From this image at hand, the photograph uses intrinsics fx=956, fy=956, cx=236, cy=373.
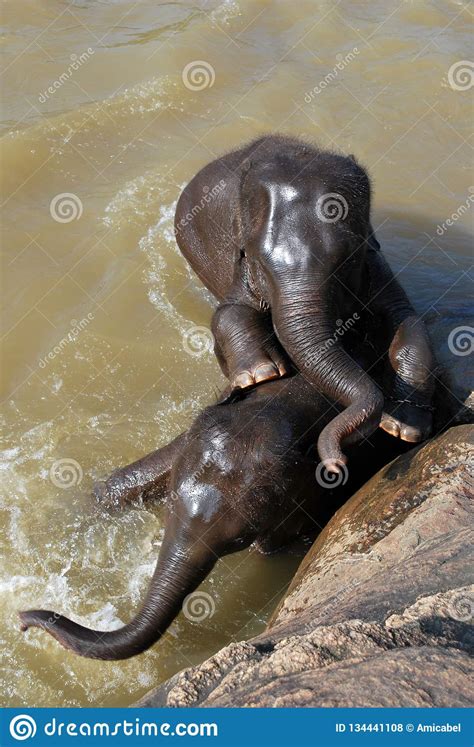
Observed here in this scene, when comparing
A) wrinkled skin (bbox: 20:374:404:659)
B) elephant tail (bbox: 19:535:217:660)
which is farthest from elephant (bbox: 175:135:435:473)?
elephant tail (bbox: 19:535:217:660)

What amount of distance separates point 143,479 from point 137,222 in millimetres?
4086

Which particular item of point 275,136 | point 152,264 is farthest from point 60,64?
point 275,136

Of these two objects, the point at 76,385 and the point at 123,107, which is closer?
the point at 76,385

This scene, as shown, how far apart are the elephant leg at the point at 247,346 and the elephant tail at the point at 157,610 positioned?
4.78 ft

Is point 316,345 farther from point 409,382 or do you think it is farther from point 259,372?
point 409,382

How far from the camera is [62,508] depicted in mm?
7121

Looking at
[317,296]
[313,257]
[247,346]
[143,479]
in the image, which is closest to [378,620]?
[317,296]

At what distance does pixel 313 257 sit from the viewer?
631cm

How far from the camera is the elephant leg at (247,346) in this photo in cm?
669

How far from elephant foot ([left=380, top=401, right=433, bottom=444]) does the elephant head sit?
41cm

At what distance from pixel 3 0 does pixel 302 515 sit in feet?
34.4

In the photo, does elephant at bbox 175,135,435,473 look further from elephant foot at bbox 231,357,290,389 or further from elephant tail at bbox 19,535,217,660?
elephant tail at bbox 19,535,217,660

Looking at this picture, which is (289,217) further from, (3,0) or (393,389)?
(3,0)

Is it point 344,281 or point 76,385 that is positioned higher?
point 76,385
